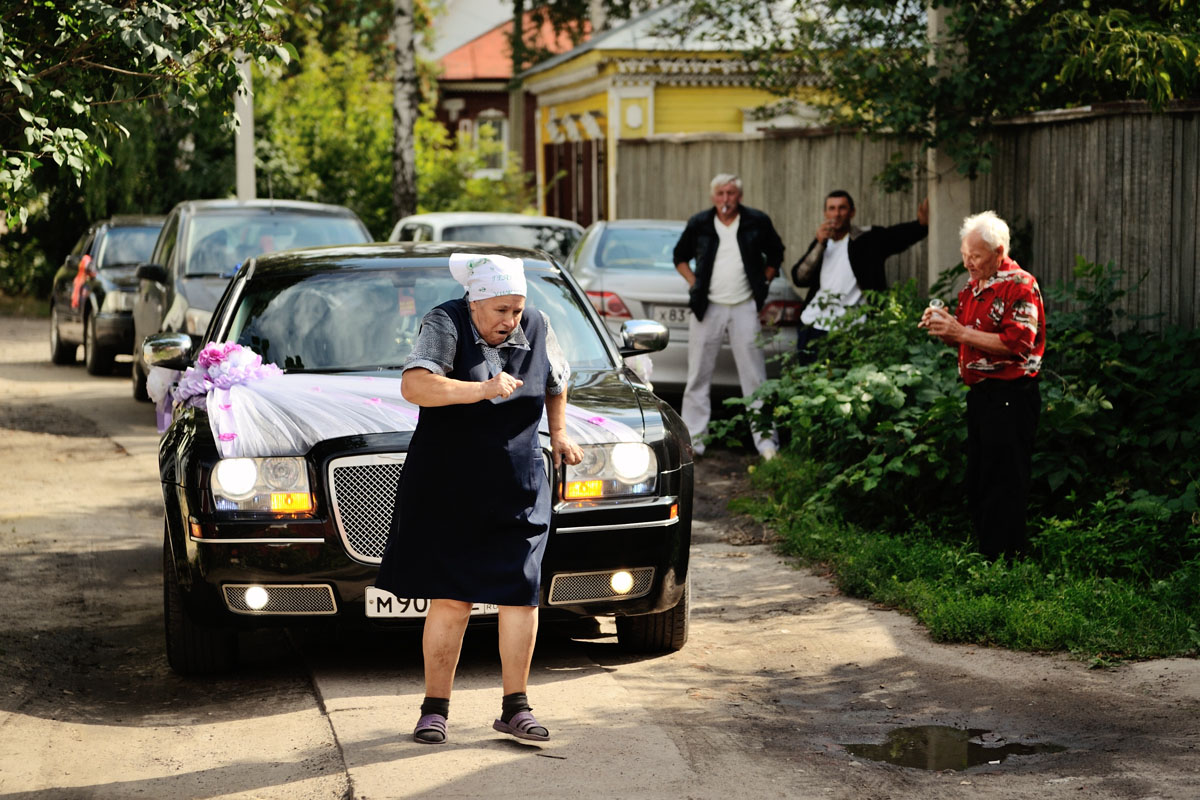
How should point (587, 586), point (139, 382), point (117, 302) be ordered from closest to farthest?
point (587, 586) → point (139, 382) → point (117, 302)

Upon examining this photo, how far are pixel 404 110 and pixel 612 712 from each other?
61.3 ft

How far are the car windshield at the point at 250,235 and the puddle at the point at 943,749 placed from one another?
948 cm

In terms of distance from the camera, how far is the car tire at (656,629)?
6.45 meters

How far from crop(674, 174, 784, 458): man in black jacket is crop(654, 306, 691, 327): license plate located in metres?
0.66

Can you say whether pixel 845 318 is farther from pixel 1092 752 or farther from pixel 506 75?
pixel 506 75

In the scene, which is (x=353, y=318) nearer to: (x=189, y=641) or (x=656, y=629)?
(x=189, y=641)

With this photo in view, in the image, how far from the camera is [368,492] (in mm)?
5848

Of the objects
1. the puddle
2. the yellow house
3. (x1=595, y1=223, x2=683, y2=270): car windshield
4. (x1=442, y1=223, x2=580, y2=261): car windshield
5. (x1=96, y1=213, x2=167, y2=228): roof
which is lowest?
the puddle

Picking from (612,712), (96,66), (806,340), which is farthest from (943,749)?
(806,340)

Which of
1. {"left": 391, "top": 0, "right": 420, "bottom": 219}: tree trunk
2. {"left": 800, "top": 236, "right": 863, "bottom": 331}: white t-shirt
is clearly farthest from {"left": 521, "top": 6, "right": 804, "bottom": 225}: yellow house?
{"left": 800, "top": 236, "right": 863, "bottom": 331}: white t-shirt

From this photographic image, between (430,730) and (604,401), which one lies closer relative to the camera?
(430,730)

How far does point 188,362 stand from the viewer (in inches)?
293

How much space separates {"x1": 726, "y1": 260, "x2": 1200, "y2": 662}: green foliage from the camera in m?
6.72

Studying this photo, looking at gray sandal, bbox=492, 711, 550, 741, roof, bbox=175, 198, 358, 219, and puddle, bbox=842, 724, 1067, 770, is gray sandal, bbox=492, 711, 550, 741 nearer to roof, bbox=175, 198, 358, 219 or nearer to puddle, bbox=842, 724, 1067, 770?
puddle, bbox=842, 724, 1067, 770
